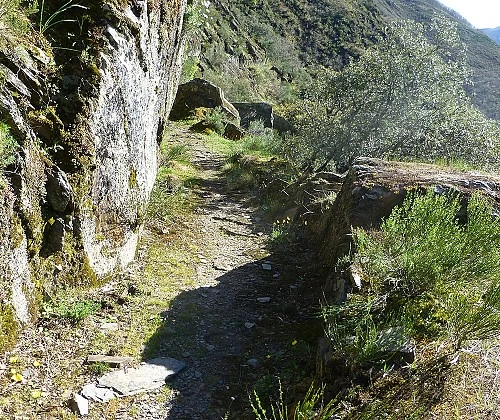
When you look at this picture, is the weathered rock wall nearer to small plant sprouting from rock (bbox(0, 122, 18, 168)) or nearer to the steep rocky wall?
the steep rocky wall

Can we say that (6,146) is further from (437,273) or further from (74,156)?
(437,273)

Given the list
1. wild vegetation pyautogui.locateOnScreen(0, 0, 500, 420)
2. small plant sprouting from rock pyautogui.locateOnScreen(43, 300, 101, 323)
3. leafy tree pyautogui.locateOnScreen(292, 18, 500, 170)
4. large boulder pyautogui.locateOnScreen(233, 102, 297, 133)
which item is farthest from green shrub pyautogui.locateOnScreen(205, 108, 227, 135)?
small plant sprouting from rock pyautogui.locateOnScreen(43, 300, 101, 323)

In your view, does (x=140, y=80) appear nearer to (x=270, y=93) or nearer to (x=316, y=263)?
(x=316, y=263)

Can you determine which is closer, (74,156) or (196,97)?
(74,156)

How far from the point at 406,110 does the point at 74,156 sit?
9525mm

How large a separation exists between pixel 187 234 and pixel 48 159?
10.8 feet

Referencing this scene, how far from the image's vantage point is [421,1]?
98.4 m

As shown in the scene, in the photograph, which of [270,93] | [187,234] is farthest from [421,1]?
[187,234]

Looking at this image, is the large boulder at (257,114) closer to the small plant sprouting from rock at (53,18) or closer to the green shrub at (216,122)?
the green shrub at (216,122)

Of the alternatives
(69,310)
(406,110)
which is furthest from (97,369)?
(406,110)

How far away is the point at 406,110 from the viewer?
11.2 meters

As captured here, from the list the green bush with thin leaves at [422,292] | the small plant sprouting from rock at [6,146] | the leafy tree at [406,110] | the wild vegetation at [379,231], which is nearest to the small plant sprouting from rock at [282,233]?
the wild vegetation at [379,231]

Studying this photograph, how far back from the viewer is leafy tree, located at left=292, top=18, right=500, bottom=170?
11211mm

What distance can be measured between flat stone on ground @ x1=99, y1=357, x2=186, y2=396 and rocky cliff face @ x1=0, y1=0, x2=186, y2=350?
33.8 inches
